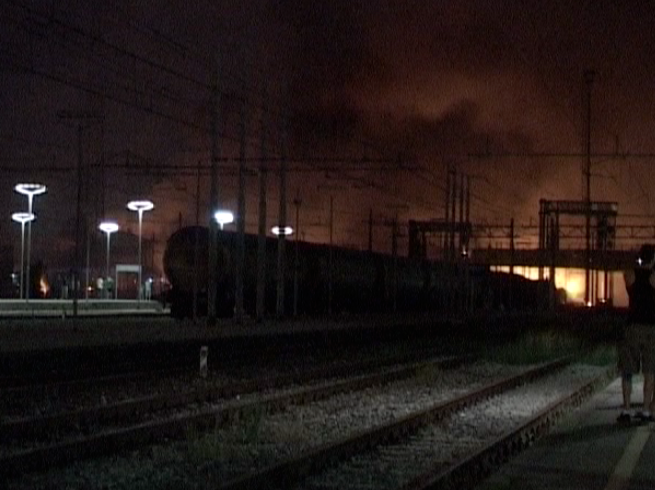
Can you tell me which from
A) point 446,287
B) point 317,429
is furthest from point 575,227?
point 317,429

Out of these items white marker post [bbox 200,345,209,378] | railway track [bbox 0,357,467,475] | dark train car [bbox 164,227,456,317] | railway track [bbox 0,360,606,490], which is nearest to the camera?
railway track [bbox 0,360,606,490]

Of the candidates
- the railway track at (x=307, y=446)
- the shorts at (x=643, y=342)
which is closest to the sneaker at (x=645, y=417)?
the shorts at (x=643, y=342)

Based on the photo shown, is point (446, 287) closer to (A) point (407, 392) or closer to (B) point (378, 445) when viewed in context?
(A) point (407, 392)

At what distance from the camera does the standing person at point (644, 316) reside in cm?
1679

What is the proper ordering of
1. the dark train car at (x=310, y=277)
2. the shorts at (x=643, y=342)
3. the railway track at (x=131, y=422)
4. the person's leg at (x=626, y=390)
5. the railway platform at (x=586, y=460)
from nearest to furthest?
the railway platform at (x=586, y=460), the railway track at (x=131, y=422), the shorts at (x=643, y=342), the person's leg at (x=626, y=390), the dark train car at (x=310, y=277)

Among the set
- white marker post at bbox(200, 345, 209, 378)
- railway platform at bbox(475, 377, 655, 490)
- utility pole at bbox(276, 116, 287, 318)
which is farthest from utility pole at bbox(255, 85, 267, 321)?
railway platform at bbox(475, 377, 655, 490)

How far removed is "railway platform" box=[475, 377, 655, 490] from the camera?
40.8ft

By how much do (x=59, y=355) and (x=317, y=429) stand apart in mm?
14538

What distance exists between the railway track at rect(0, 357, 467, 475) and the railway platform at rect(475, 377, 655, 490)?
4.74 metres

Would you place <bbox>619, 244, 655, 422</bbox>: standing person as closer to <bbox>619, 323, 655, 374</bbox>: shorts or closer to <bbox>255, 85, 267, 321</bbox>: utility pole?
<bbox>619, 323, 655, 374</bbox>: shorts

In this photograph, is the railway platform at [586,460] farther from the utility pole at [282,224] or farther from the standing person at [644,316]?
the utility pole at [282,224]

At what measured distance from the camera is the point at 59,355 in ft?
104

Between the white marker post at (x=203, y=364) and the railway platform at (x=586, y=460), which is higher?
the white marker post at (x=203, y=364)

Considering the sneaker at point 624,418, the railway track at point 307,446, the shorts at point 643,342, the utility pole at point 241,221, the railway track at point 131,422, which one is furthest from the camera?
the utility pole at point 241,221
